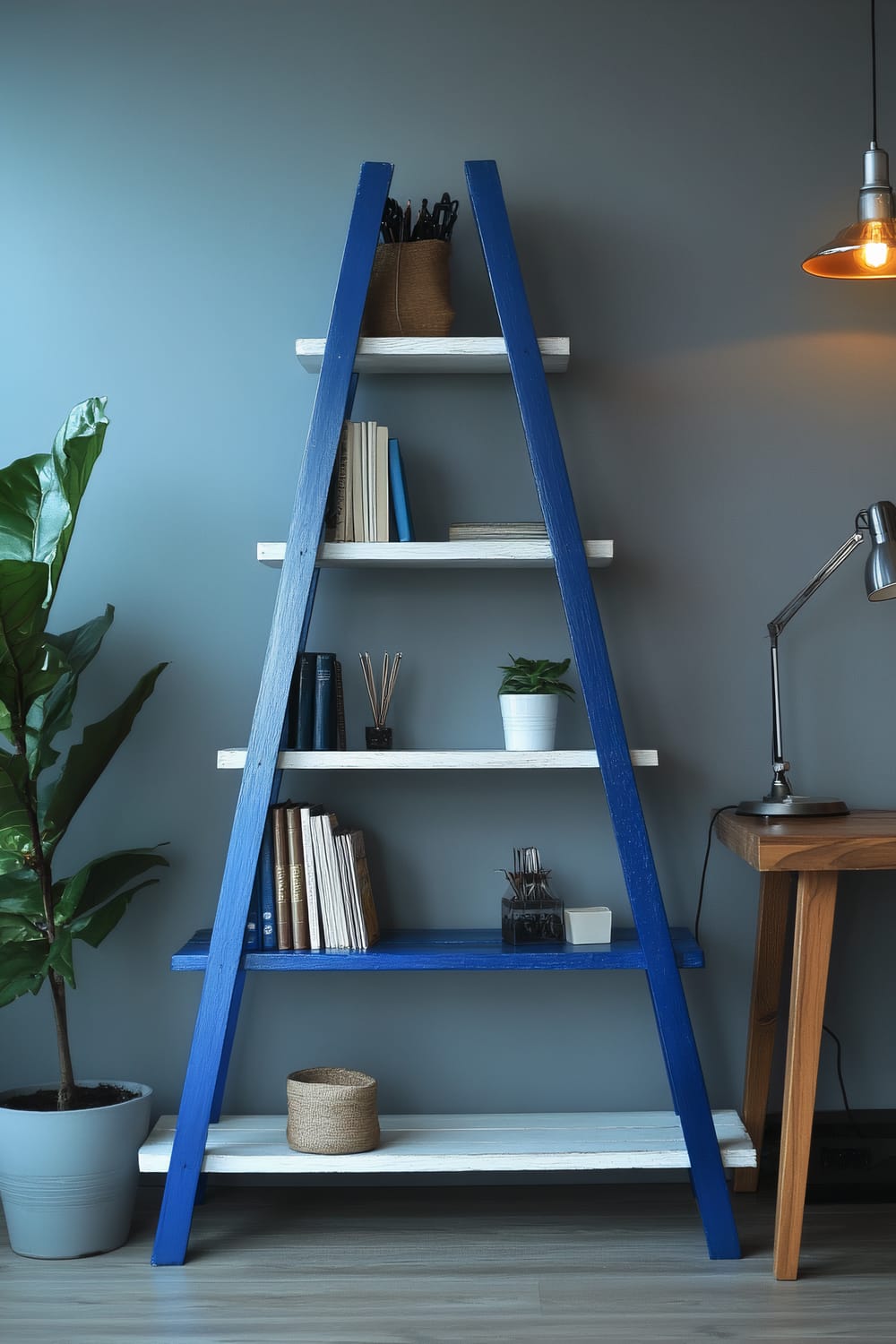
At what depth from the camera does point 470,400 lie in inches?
107

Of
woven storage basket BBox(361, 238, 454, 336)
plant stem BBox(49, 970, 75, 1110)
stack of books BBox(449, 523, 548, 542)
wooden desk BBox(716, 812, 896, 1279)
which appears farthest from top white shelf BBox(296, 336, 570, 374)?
plant stem BBox(49, 970, 75, 1110)

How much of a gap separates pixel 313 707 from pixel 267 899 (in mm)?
395

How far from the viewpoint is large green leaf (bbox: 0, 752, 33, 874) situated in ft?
7.48

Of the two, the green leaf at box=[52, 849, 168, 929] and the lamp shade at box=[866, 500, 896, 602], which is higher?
the lamp shade at box=[866, 500, 896, 602]

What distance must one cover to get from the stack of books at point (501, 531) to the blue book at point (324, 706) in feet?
1.22

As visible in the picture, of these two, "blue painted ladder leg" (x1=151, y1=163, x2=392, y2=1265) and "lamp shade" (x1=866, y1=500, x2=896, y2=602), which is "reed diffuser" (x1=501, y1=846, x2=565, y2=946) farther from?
"lamp shade" (x1=866, y1=500, x2=896, y2=602)

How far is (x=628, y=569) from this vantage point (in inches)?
106

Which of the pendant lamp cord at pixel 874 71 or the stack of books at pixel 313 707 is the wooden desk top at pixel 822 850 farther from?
the pendant lamp cord at pixel 874 71

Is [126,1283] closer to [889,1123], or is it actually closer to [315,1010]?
[315,1010]

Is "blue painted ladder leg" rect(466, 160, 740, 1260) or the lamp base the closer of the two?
"blue painted ladder leg" rect(466, 160, 740, 1260)

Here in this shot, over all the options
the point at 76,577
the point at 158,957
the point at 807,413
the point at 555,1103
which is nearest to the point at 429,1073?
the point at 555,1103

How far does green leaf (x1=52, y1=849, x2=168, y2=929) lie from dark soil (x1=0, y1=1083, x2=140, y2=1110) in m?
0.36

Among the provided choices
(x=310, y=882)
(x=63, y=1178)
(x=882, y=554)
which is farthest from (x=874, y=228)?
(x=63, y=1178)

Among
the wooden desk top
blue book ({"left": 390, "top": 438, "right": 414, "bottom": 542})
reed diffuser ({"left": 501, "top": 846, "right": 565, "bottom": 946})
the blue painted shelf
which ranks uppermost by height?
blue book ({"left": 390, "top": 438, "right": 414, "bottom": 542})
